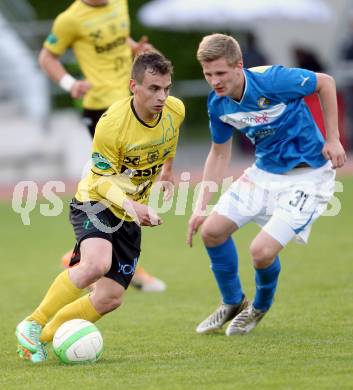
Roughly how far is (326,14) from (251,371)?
15.8 meters

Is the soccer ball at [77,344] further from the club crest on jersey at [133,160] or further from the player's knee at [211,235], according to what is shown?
the player's knee at [211,235]

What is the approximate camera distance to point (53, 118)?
17.0 meters

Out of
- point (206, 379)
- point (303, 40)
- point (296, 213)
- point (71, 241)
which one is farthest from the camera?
point (303, 40)

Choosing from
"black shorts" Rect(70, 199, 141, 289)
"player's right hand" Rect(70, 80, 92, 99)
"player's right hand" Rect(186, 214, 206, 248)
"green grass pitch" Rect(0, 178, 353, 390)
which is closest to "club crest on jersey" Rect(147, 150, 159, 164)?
"black shorts" Rect(70, 199, 141, 289)

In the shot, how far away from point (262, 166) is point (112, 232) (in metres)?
1.15

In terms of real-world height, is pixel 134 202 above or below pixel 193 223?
above

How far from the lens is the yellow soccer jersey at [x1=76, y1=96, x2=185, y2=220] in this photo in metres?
5.67

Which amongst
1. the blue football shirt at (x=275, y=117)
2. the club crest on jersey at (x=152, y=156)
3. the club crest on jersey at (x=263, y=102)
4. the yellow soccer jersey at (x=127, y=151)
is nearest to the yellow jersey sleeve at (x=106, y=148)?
the yellow soccer jersey at (x=127, y=151)

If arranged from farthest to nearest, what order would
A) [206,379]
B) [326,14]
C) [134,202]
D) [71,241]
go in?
[326,14] → [71,241] → [134,202] → [206,379]

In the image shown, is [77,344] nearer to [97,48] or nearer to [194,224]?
[194,224]

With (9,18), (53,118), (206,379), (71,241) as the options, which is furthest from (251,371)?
(9,18)

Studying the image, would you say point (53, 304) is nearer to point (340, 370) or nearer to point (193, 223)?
point (193, 223)

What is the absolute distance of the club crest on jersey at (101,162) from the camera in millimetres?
5680

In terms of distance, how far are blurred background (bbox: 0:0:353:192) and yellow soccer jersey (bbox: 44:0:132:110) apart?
7.28m
